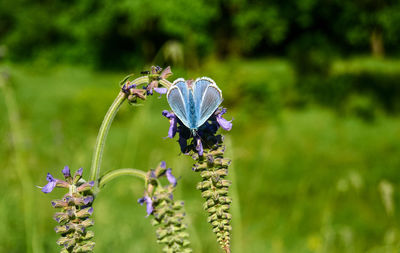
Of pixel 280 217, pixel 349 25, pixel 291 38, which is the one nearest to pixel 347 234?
pixel 280 217

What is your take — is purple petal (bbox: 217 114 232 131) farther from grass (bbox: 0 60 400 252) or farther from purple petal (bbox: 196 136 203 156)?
grass (bbox: 0 60 400 252)

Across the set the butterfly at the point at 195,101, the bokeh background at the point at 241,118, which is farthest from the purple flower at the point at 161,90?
the bokeh background at the point at 241,118

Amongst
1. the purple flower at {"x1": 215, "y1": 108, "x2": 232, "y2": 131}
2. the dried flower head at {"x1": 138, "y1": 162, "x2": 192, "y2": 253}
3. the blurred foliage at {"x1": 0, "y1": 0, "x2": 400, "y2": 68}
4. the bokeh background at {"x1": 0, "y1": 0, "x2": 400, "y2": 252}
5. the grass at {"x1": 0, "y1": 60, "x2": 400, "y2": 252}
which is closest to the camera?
the dried flower head at {"x1": 138, "y1": 162, "x2": 192, "y2": 253}

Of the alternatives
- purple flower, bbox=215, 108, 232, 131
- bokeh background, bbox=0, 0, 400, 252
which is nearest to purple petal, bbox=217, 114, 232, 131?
purple flower, bbox=215, 108, 232, 131

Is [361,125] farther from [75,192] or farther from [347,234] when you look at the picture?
[75,192]

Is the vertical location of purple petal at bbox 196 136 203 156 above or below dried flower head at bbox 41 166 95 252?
above

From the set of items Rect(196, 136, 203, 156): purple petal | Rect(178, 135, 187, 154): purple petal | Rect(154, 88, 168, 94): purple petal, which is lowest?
Rect(196, 136, 203, 156): purple petal

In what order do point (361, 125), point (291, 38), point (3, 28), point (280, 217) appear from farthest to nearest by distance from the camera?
point (3, 28) < point (291, 38) < point (361, 125) < point (280, 217)

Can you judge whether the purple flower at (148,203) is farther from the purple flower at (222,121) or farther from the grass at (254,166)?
the grass at (254,166)
